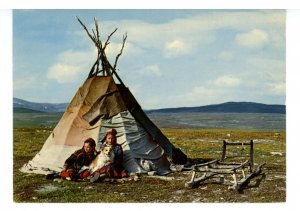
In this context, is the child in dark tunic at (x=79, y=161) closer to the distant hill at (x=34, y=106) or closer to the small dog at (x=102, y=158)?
the small dog at (x=102, y=158)

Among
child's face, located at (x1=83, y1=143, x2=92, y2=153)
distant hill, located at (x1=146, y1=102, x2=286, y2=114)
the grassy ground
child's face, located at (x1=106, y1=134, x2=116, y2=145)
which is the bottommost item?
the grassy ground

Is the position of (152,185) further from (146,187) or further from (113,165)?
(113,165)

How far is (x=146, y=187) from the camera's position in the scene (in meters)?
11.2

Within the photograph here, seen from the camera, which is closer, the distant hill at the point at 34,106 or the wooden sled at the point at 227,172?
the wooden sled at the point at 227,172

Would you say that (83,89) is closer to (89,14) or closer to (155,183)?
(89,14)

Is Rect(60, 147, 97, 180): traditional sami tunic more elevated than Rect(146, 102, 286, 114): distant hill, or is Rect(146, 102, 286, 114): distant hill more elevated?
Rect(146, 102, 286, 114): distant hill

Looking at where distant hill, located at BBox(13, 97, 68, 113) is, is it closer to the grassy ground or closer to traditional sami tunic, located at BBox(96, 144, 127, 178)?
the grassy ground

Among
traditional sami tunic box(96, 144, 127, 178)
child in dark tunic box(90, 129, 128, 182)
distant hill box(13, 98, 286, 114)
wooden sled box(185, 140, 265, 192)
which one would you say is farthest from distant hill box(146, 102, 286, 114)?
traditional sami tunic box(96, 144, 127, 178)

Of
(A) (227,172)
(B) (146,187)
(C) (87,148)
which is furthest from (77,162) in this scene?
(A) (227,172)

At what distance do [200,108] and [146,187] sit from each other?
2.89 m

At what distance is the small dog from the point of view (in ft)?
37.9

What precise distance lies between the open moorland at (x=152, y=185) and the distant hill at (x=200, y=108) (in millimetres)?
404

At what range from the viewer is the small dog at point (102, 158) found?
11555 millimetres

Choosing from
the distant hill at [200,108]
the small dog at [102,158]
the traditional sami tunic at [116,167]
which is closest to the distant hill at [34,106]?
the distant hill at [200,108]
